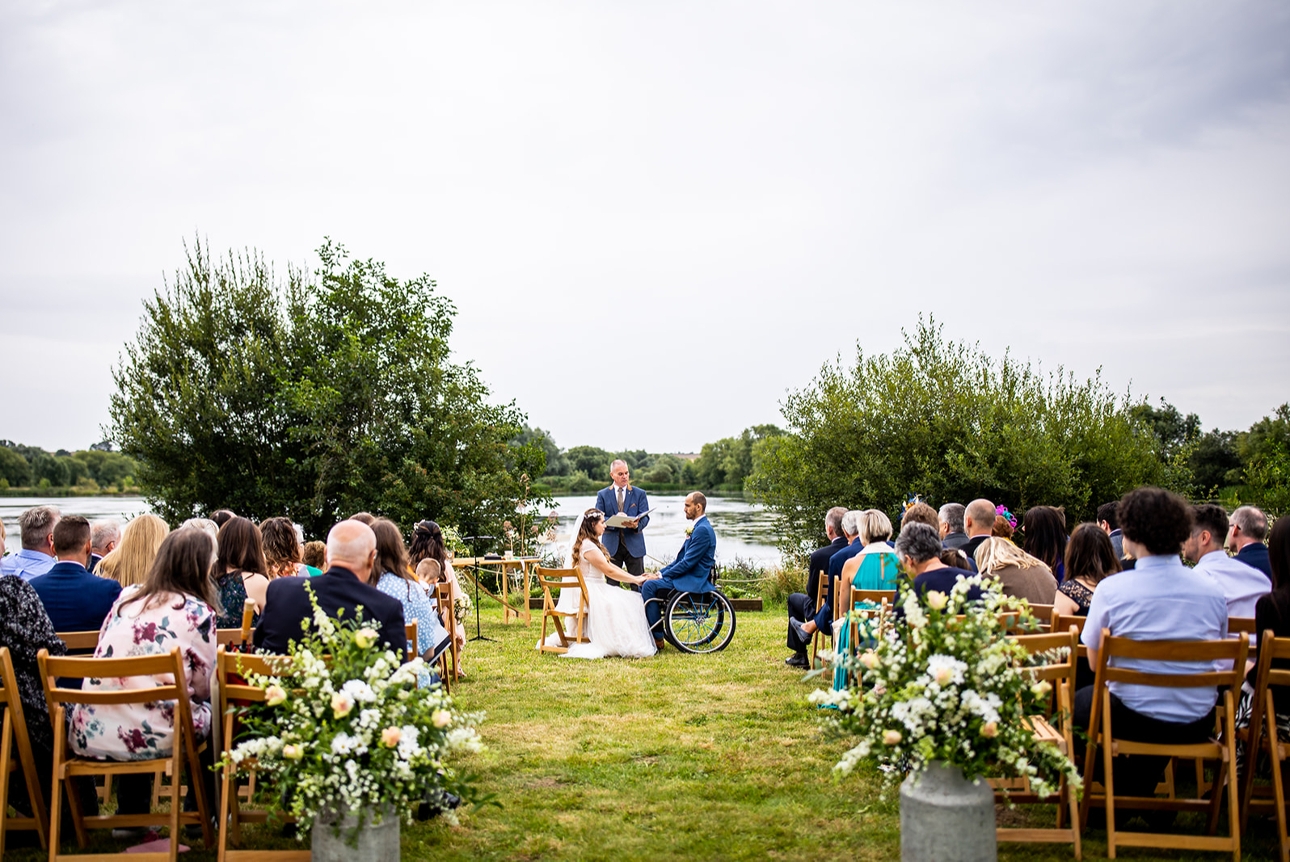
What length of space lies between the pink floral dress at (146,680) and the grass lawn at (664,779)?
0.57 m

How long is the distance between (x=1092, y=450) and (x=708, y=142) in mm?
9548

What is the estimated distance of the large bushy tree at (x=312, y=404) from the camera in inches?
754

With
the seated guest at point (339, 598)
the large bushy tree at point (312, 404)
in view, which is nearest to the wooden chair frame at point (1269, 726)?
the seated guest at point (339, 598)

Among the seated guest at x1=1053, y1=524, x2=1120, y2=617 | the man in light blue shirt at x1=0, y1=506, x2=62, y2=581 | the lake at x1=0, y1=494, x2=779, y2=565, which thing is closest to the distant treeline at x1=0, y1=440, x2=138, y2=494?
the lake at x1=0, y1=494, x2=779, y2=565

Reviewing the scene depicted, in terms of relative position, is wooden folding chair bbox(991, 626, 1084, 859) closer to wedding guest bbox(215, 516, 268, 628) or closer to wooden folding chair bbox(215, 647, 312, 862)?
wooden folding chair bbox(215, 647, 312, 862)

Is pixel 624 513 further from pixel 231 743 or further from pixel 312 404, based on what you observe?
pixel 312 404

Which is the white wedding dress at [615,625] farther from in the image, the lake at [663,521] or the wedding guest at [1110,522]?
the wedding guest at [1110,522]

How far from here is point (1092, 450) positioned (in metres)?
17.6

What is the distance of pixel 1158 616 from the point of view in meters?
3.73

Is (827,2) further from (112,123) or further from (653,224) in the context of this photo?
(112,123)

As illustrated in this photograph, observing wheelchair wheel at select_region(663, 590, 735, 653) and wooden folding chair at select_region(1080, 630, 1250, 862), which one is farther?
wheelchair wheel at select_region(663, 590, 735, 653)

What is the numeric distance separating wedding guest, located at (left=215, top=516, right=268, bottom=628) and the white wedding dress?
13.8ft

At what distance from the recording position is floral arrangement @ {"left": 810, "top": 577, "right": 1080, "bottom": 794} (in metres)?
3.04

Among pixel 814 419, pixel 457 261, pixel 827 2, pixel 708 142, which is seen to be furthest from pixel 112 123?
pixel 814 419
